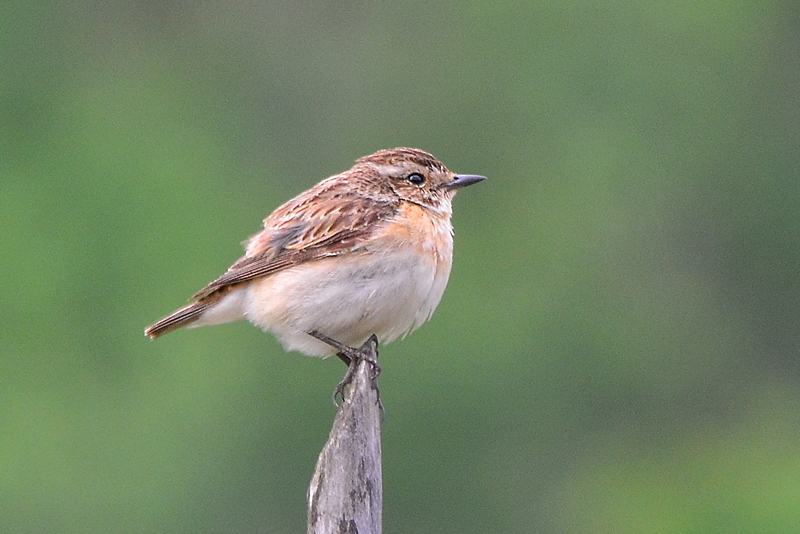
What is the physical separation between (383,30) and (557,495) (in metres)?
13.5

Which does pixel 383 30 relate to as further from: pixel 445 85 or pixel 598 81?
pixel 598 81

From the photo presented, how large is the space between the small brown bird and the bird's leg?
0.18 feet

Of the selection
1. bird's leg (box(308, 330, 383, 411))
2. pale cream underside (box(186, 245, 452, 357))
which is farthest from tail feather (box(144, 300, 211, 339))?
bird's leg (box(308, 330, 383, 411))

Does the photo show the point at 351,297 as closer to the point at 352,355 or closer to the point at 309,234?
the point at 352,355

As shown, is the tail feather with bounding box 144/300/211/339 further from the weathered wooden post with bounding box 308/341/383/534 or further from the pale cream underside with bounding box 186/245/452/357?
the weathered wooden post with bounding box 308/341/383/534

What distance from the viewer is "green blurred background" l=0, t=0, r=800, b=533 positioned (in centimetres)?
2498

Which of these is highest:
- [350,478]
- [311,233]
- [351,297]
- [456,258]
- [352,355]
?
[456,258]

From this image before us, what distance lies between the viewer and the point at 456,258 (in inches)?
1144

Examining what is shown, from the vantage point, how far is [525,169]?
33406mm

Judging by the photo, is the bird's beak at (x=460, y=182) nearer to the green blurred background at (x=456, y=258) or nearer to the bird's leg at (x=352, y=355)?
the bird's leg at (x=352, y=355)

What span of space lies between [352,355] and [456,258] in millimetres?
20478

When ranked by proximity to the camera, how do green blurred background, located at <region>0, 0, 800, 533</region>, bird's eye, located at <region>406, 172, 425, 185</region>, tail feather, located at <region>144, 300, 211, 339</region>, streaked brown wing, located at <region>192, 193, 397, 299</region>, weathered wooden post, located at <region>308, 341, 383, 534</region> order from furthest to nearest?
green blurred background, located at <region>0, 0, 800, 533</region> < bird's eye, located at <region>406, 172, 425, 185</region> < tail feather, located at <region>144, 300, 211, 339</region> < streaked brown wing, located at <region>192, 193, 397, 299</region> < weathered wooden post, located at <region>308, 341, 383, 534</region>

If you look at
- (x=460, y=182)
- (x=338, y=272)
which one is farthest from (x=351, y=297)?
(x=460, y=182)

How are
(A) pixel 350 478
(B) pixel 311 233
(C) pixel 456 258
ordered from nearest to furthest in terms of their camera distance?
1. (A) pixel 350 478
2. (B) pixel 311 233
3. (C) pixel 456 258
